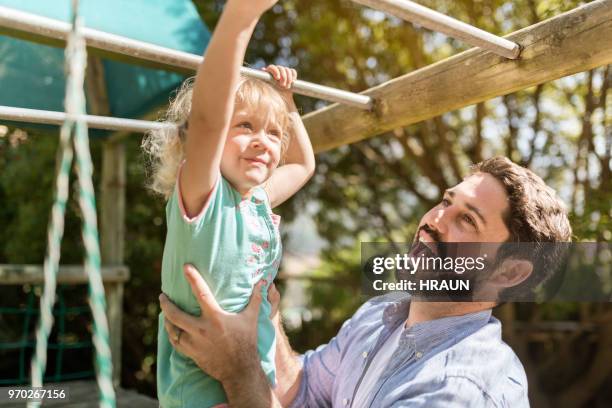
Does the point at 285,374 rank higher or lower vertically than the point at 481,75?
lower

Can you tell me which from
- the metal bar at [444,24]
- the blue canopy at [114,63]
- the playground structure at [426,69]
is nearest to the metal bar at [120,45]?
the playground structure at [426,69]

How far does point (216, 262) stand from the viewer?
117 centimetres

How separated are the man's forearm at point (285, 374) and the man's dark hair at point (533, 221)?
0.65m

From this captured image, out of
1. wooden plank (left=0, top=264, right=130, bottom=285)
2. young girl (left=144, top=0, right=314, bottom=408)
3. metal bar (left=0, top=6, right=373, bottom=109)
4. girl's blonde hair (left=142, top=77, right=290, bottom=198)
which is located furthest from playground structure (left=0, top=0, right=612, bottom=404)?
wooden plank (left=0, top=264, right=130, bottom=285)

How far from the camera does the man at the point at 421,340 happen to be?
1.23 meters

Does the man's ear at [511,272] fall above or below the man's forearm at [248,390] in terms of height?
above

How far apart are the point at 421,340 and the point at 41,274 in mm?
2303

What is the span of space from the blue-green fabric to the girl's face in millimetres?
28

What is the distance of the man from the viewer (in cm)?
123

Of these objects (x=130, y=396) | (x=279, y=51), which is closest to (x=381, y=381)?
(x=130, y=396)

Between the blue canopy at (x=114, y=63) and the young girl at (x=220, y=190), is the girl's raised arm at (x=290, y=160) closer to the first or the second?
the young girl at (x=220, y=190)

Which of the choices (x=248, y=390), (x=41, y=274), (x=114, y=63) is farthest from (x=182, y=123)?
(x=114, y=63)

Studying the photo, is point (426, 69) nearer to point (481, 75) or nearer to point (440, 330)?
point (481, 75)

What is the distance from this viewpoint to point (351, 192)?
5.75 metres
